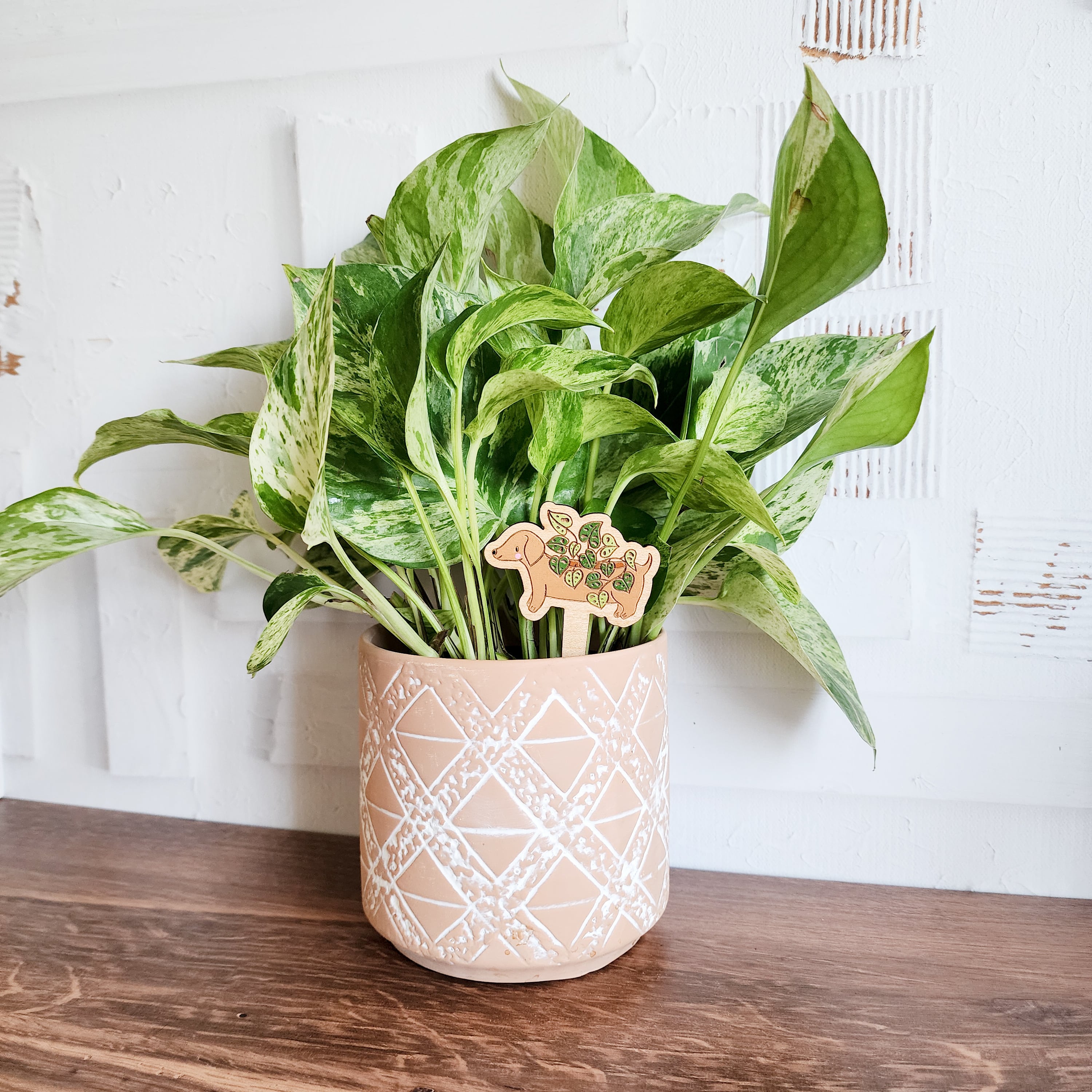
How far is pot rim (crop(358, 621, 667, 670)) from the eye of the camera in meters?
0.52

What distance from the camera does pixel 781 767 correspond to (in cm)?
73

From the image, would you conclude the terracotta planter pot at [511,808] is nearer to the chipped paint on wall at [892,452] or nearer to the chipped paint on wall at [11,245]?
the chipped paint on wall at [892,452]

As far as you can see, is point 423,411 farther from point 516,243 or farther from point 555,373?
point 516,243

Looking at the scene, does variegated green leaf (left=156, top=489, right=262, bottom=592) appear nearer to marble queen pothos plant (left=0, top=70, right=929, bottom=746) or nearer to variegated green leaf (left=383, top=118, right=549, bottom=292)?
marble queen pothos plant (left=0, top=70, right=929, bottom=746)

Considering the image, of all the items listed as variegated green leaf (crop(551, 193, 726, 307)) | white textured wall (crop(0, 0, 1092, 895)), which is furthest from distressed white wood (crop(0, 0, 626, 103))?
variegated green leaf (crop(551, 193, 726, 307))

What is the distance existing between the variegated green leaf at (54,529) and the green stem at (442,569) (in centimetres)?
18

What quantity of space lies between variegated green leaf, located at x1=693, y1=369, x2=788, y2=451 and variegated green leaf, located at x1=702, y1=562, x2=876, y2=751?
10 centimetres

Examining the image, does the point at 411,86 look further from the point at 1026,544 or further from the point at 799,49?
the point at 1026,544

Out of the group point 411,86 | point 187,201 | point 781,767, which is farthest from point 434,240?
point 781,767

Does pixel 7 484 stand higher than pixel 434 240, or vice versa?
pixel 434 240

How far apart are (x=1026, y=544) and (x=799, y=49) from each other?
411mm

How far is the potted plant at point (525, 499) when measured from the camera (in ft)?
1.51

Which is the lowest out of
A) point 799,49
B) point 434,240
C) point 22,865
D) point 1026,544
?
point 22,865

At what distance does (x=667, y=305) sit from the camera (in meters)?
0.49
